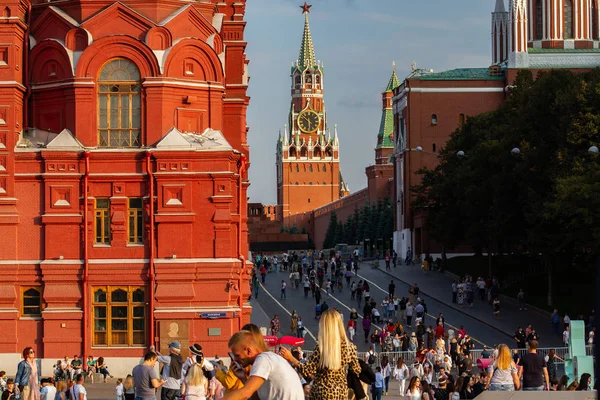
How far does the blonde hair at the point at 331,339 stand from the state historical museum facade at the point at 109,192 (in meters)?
32.1

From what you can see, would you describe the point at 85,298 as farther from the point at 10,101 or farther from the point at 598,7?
the point at 598,7

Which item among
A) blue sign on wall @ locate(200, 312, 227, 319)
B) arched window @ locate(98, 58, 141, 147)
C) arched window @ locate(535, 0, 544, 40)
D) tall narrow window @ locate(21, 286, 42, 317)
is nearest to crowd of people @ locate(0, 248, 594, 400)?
tall narrow window @ locate(21, 286, 42, 317)

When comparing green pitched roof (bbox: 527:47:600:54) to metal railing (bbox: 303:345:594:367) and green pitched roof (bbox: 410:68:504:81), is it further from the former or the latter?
metal railing (bbox: 303:345:594:367)

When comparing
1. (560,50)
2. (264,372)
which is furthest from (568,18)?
(264,372)

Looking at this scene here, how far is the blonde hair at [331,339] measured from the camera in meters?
16.2

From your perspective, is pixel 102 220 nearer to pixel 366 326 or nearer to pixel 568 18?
pixel 366 326

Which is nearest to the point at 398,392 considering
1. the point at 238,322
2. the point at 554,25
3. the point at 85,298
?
the point at 238,322

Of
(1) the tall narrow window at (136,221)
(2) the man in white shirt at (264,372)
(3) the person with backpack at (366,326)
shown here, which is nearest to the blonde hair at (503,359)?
(2) the man in white shirt at (264,372)

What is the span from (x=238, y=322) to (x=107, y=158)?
263 inches

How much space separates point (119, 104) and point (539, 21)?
255 feet

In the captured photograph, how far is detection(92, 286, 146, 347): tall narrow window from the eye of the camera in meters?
48.8

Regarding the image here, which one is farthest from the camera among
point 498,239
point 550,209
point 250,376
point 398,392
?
point 498,239

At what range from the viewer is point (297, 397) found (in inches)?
551

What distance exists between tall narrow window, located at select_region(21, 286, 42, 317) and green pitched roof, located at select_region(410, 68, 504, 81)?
69520 millimetres
